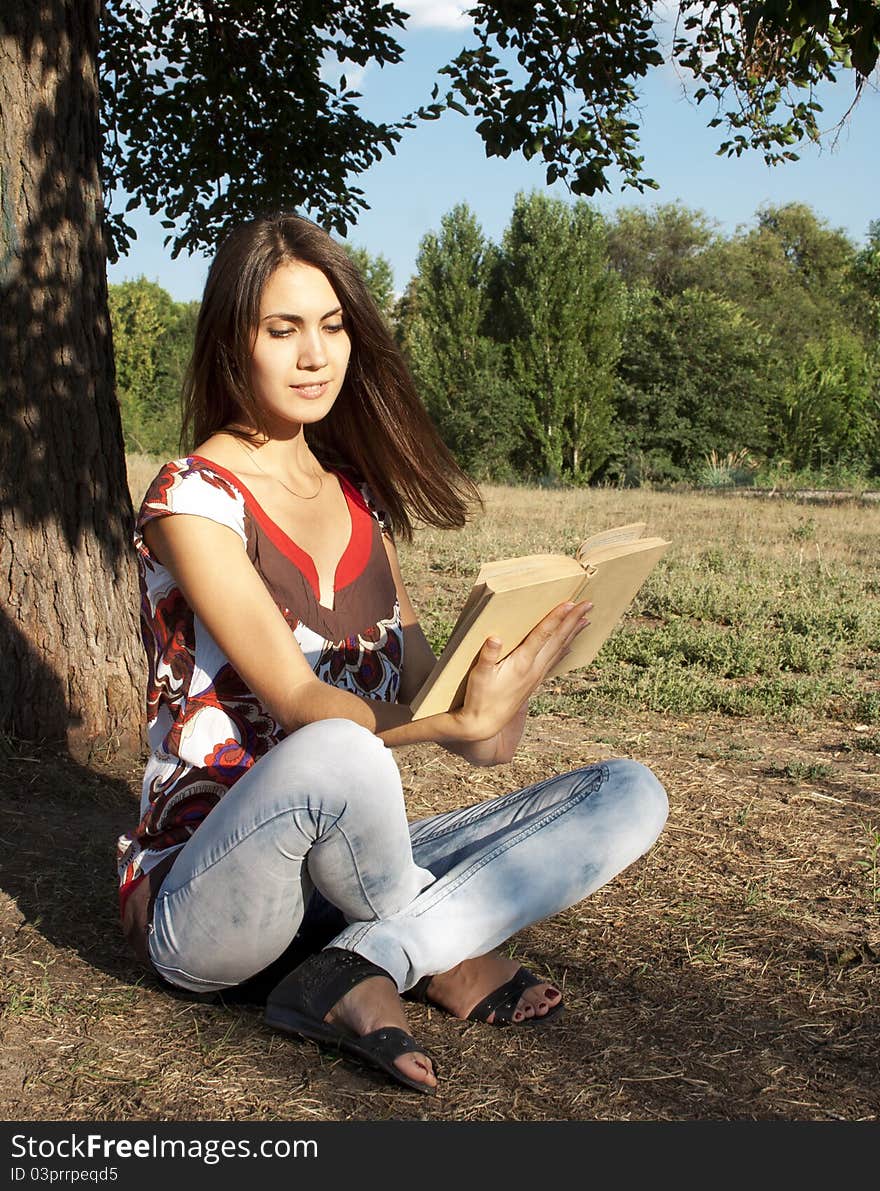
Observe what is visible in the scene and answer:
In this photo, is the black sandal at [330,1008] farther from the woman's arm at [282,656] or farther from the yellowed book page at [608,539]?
the yellowed book page at [608,539]

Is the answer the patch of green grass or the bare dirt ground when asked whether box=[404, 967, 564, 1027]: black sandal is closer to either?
the bare dirt ground

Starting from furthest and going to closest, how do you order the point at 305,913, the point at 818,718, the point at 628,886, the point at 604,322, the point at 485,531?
the point at 604,322 → the point at 485,531 → the point at 818,718 → the point at 628,886 → the point at 305,913

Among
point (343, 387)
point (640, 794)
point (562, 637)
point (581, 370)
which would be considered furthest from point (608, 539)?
point (581, 370)

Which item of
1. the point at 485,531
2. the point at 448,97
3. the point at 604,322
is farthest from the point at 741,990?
the point at 604,322

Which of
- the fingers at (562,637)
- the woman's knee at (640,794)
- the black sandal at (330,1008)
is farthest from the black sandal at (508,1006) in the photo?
the fingers at (562,637)

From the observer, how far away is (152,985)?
274cm

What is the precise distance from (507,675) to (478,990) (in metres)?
0.72

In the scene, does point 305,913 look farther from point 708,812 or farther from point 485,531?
point 485,531

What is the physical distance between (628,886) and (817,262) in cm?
5187

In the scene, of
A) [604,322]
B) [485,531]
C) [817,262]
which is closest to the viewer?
[485,531]

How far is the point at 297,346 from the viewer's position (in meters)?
2.64

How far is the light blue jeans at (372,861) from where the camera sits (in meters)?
2.20

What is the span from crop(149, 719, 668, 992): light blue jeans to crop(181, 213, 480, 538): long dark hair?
784 millimetres

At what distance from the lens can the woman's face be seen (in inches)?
103
